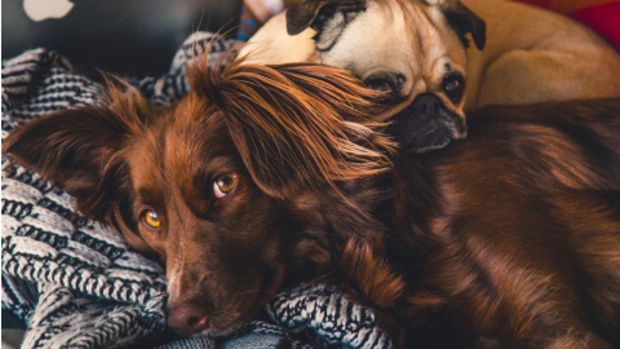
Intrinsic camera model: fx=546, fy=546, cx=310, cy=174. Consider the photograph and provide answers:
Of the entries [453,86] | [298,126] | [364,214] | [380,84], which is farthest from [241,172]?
[453,86]

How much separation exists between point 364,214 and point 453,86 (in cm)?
73

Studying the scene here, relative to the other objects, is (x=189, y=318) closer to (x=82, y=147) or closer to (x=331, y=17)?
(x=82, y=147)

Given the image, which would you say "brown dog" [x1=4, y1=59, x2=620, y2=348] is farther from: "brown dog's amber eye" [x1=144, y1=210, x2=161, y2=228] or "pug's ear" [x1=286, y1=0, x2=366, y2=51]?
"pug's ear" [x1=286, y1=0, x2=366, y2=51]

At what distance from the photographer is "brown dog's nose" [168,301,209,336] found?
121 centimetres

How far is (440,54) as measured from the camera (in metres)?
1.83

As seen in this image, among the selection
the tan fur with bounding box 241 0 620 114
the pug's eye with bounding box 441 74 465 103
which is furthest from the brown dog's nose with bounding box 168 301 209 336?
the pug's eye with bounding box 441 74 465 103

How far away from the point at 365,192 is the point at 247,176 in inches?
11.7

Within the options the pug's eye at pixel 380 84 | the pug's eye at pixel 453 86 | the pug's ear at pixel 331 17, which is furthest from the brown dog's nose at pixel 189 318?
the pug's eye at pixel 453 86

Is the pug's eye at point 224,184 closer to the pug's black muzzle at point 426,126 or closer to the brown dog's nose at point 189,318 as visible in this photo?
the brown dog's nose at point 189,318

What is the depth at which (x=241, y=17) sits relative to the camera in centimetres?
240

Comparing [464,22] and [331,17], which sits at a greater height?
[331,17]

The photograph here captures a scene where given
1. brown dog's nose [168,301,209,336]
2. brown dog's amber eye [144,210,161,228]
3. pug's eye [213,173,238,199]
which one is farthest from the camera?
brown dog's amber eye [144,210,161,228]

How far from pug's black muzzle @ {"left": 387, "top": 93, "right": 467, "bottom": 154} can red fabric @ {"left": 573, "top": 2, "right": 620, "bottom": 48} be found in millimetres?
1283

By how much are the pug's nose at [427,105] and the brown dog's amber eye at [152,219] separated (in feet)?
2.78
